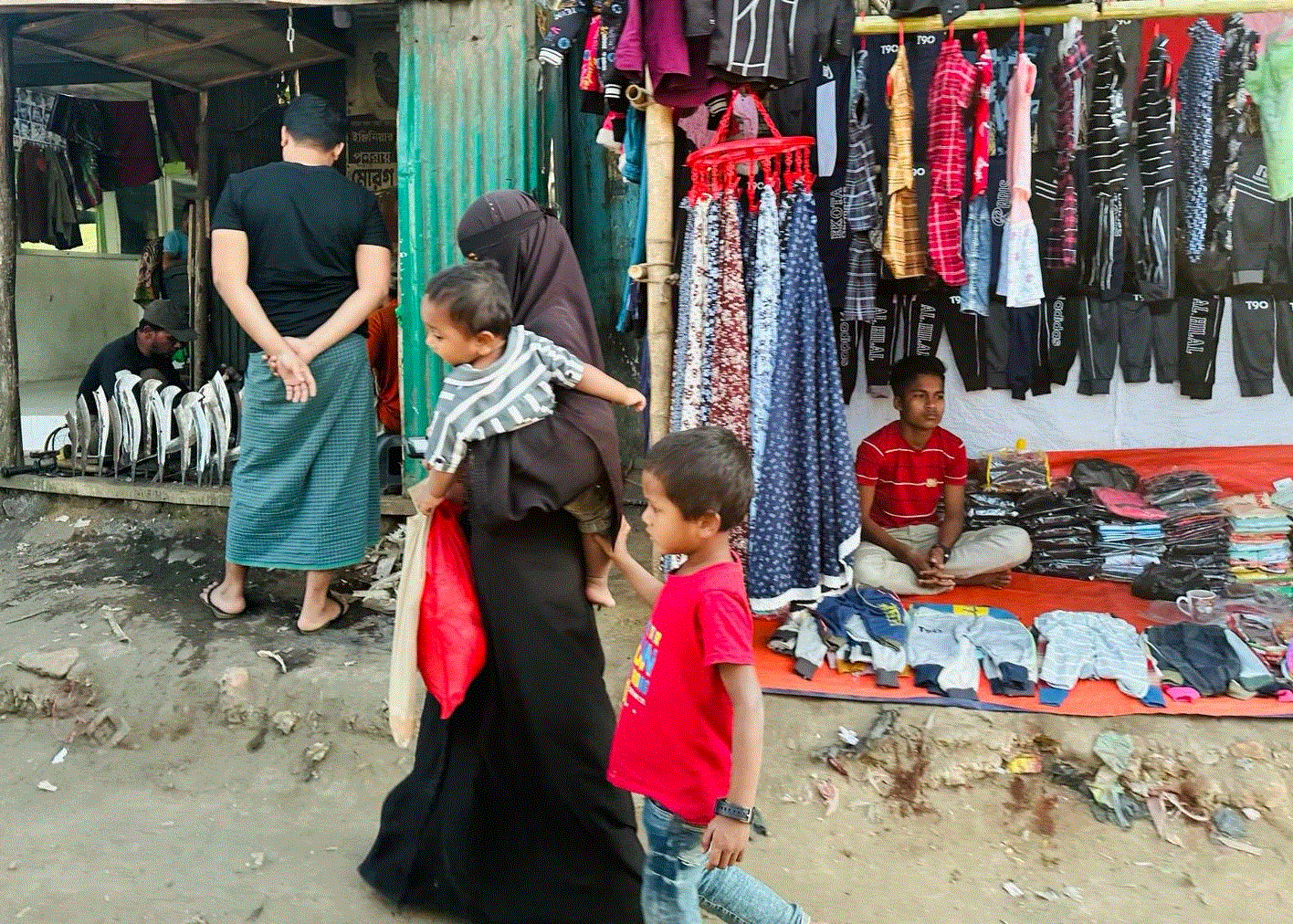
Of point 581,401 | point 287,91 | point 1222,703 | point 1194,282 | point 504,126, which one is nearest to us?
point 581,401

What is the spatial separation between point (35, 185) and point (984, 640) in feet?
25.2

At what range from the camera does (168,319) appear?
6.53m

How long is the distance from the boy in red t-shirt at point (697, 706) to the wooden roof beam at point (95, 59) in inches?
204

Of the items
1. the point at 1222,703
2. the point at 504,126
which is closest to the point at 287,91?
the point at 504,126

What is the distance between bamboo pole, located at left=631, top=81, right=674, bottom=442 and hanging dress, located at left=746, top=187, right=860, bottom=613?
1.33 feet

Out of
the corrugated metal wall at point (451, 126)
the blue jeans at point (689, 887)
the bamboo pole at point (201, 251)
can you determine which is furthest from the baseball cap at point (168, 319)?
the blue jeans at point (689, 887)

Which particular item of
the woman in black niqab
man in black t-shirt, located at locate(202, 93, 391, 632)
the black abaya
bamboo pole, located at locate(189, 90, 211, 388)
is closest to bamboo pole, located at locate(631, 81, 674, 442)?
man in black t-shirt, located at locate(202, 93, 391, 632)

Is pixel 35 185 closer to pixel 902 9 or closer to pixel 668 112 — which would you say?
pixel 668 112

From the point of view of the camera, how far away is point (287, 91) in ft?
22.9

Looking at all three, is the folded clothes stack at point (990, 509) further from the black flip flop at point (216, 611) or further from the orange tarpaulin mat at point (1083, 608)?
the black flip flop at point (216, 611)

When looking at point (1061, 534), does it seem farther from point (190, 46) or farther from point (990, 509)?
point (190, 46)

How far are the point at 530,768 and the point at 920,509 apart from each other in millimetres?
2910

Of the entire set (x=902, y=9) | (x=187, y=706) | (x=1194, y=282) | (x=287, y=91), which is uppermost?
(x=287, y=91)

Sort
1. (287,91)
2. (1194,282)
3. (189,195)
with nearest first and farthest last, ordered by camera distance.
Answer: (1194,282) < (287,91) < (189,195)
